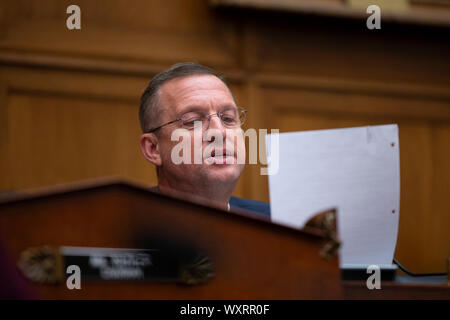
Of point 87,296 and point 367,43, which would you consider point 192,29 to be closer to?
point 367,43

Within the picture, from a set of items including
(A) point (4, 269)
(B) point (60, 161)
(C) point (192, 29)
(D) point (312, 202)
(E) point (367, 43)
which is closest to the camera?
(A) point (4, 269)

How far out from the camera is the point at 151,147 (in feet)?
6.44

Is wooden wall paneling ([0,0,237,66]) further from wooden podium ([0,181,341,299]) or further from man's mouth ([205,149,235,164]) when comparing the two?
wooden podium ([0,181,341,299])

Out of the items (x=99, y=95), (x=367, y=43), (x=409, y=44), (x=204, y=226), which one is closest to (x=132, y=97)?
(x=99, y=95)

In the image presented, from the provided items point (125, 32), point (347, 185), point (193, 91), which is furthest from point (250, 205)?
point (125, 32)

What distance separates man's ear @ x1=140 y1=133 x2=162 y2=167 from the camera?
76.8 inches

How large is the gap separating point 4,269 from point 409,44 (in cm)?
254

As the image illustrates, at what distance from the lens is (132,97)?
267 cm

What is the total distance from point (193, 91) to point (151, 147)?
0.71ft

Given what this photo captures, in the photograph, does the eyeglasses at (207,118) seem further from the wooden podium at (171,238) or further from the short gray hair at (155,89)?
the wooden podium at (171,238)

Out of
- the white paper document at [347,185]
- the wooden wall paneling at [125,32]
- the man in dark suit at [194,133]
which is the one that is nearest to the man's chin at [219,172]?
the man in dark suit at [194,133]

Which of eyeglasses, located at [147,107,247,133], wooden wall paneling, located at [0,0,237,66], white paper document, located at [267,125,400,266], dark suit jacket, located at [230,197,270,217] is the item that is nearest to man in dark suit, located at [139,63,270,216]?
eyeglasses, located at [147,107,247,133]

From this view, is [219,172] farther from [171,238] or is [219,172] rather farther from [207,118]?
[171,238]
